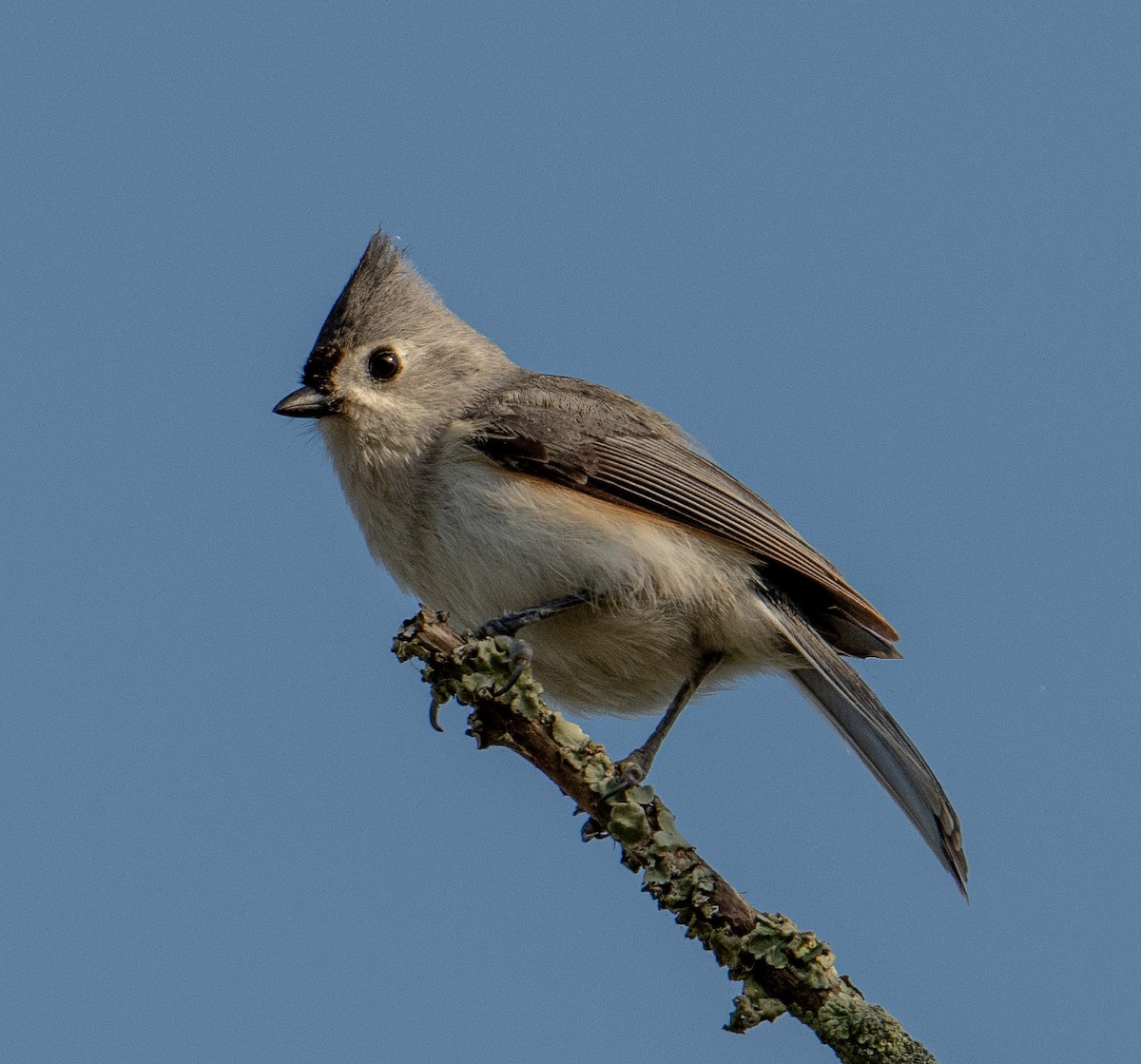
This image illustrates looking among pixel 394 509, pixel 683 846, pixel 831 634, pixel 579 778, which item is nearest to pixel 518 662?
pixel 579 778

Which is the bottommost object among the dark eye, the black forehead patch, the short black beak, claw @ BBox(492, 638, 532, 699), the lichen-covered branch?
the lichen-covered branch

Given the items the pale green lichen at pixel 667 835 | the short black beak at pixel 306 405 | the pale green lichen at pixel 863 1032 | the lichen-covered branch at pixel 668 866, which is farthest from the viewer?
the short black beak at pixel 306 405

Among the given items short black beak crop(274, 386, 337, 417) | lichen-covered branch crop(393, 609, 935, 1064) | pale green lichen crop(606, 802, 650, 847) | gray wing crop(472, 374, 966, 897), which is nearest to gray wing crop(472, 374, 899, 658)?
gray wing crop(472, 374, 966, 897)

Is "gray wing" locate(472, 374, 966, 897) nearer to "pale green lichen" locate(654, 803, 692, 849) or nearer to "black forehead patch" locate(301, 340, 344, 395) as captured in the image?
"black forehead patch" locate(301, 340, 344, 395)

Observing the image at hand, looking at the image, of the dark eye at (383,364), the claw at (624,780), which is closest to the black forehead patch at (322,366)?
the dark eye at (383,364)

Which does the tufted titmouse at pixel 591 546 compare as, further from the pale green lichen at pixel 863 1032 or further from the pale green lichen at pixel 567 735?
the pale green lichen at pixel 863 1032

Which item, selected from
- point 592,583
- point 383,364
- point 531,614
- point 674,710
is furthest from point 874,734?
point 383,364

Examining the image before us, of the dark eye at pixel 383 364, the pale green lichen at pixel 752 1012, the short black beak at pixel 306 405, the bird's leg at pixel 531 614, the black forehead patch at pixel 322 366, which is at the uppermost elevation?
the dark eye at pixel 383 364

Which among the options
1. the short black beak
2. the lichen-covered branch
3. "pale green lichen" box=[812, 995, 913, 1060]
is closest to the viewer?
"pale green lichen" box=[812, 995, 913, 1060]

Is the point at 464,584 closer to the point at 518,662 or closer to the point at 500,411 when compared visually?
the point at 500,411
